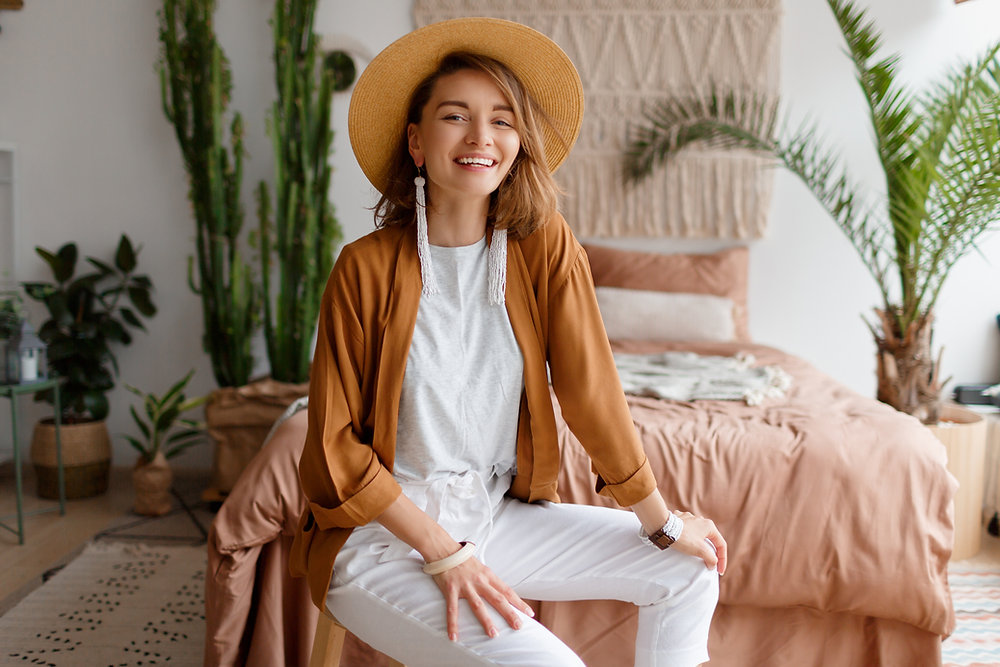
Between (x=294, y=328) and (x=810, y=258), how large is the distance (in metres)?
2.35

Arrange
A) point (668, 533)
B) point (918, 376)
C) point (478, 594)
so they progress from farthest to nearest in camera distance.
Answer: point (918, 376)
point (668, 533)
point (478, 594)

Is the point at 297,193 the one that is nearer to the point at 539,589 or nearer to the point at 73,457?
the point at 73,457

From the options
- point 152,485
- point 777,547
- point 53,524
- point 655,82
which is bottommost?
point 53,524

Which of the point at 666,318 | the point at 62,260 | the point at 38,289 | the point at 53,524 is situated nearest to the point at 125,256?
the point at 62,260

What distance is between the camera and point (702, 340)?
322 cm

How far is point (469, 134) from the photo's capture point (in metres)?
1.16

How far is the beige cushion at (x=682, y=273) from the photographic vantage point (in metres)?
3.42

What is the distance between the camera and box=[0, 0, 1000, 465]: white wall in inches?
134

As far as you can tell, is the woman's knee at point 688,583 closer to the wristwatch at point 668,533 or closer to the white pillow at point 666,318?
the wristwatch at point 668,533

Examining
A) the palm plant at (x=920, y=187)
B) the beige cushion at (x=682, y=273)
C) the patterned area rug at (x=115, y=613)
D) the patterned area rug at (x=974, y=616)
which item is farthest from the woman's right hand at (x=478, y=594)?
the beige cushion at (x=682, y=273)

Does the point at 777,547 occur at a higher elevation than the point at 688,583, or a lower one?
lower

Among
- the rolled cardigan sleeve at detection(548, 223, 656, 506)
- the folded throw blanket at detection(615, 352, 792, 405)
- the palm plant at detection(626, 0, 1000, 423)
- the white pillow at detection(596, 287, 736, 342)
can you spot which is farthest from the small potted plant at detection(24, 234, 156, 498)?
the palm plant at detection(626, 0, 1000, 423)

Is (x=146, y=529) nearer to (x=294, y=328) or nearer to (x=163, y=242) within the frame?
(x=294, y=328)

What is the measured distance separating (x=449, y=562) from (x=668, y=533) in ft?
1.08
